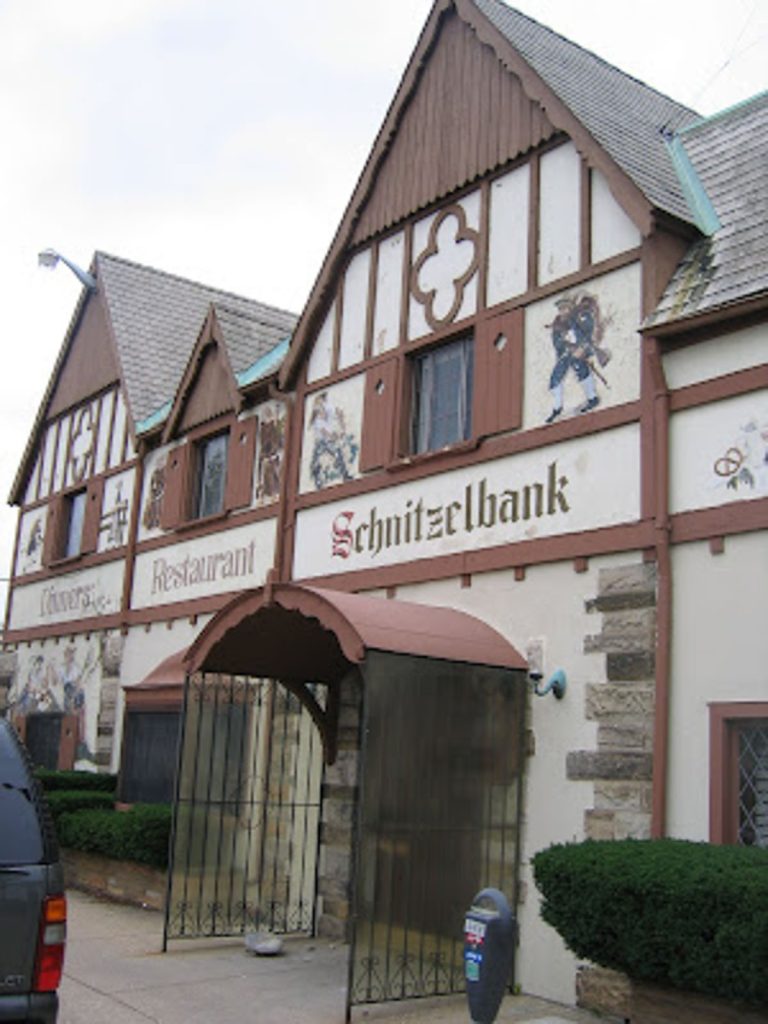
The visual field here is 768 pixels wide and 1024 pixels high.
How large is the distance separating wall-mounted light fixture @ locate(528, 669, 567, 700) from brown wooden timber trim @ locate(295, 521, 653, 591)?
967 mm

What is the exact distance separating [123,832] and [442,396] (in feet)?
20.8

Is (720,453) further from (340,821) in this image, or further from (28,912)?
(28,912)

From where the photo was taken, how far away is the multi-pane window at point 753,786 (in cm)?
796

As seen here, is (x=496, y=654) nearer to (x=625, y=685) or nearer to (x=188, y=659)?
(x=625, y=685)

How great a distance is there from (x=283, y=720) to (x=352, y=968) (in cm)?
509

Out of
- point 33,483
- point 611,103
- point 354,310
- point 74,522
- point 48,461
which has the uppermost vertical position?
point 611,103

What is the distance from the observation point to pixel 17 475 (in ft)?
73.6

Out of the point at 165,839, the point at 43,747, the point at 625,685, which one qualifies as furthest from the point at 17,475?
the point at 625,685

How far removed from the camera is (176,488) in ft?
54.5

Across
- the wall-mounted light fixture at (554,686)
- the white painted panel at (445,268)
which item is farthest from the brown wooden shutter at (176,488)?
the wall-mounted light fixture at (554,686)

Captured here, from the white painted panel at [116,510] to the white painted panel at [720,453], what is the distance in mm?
10911

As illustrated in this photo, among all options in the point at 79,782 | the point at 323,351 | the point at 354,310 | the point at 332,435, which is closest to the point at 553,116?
the point at 354,310

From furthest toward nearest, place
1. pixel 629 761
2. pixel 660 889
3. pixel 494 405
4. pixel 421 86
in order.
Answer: pixel 421 86, pixel 494 405, pixel 629 761, pixel 660 889

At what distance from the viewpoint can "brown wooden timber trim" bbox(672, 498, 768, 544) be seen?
8203 mm
